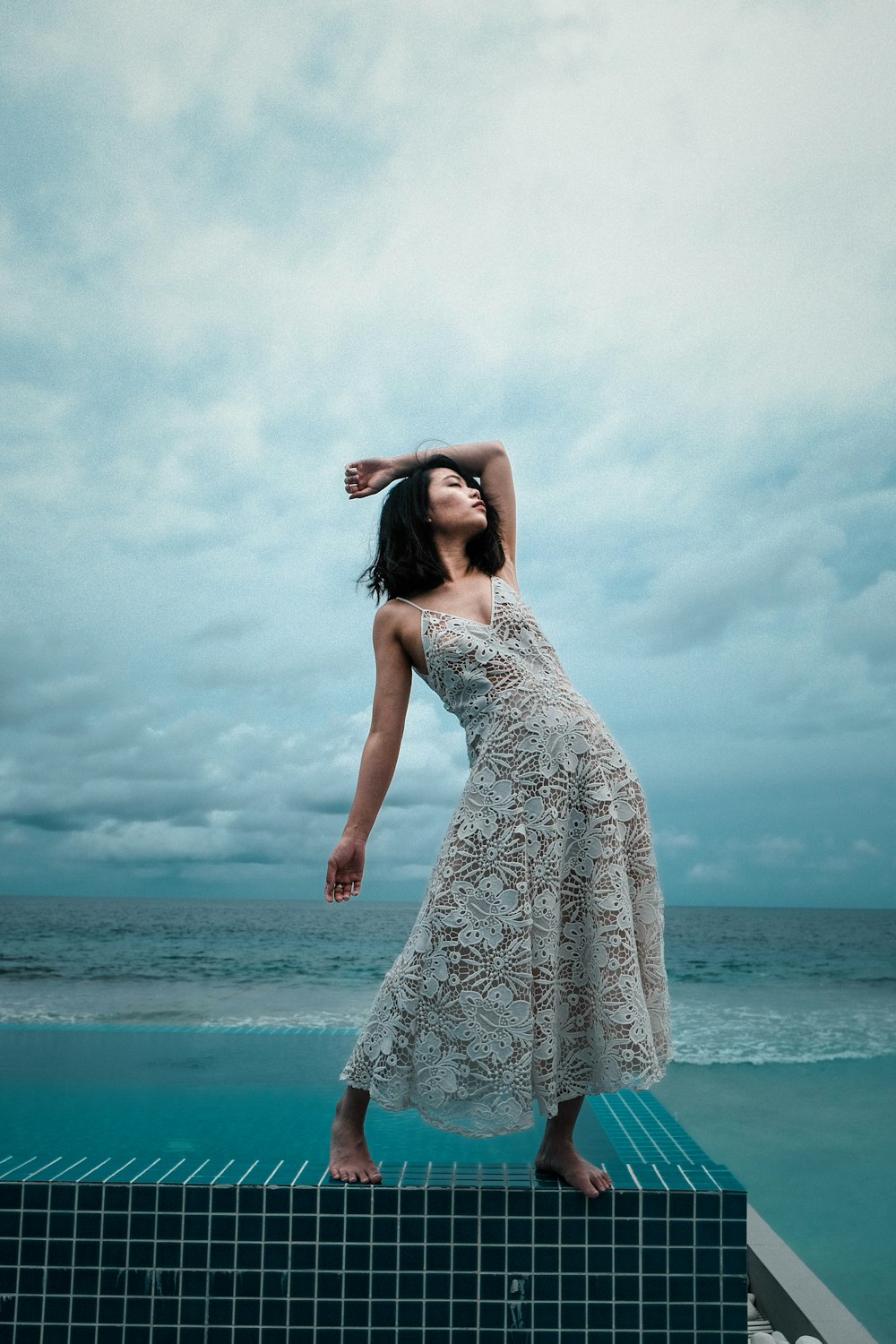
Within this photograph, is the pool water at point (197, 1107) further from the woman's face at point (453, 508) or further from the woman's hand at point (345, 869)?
the woman's face at point (453, 508)

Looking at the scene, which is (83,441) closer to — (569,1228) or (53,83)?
(53,83)

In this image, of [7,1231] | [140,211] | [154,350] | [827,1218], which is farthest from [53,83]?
[827,1218]

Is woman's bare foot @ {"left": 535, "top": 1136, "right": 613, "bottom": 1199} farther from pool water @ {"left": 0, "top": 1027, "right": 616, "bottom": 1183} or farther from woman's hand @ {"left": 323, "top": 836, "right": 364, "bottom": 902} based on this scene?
woman's hand @ {"left": 323, "top": 836, "right": 364, "bottom": 902}

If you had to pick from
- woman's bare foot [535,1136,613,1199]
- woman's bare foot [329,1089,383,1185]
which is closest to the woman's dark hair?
woman's bare foot [329,1089,383,1185]

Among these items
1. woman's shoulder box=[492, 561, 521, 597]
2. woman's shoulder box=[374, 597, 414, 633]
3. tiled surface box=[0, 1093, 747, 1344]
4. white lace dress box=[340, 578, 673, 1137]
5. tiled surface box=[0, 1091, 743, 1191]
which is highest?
woman's shoulder box=[492, 561, 521, 597]

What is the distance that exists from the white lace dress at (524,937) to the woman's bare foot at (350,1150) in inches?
4.7

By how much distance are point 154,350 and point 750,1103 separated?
1402 centimetres

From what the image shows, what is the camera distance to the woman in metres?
1.82

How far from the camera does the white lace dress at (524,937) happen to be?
1816 millimetres

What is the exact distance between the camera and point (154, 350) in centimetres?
1603

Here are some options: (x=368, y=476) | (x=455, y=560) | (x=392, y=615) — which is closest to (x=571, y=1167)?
(x=392, y=615)

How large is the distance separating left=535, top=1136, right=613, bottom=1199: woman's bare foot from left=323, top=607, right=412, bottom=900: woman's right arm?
65cm

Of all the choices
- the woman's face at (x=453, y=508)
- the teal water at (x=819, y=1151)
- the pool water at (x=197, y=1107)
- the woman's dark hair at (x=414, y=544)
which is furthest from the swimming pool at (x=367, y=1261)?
the teal water at (x=819, y=1151)

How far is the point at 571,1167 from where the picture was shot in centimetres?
188
